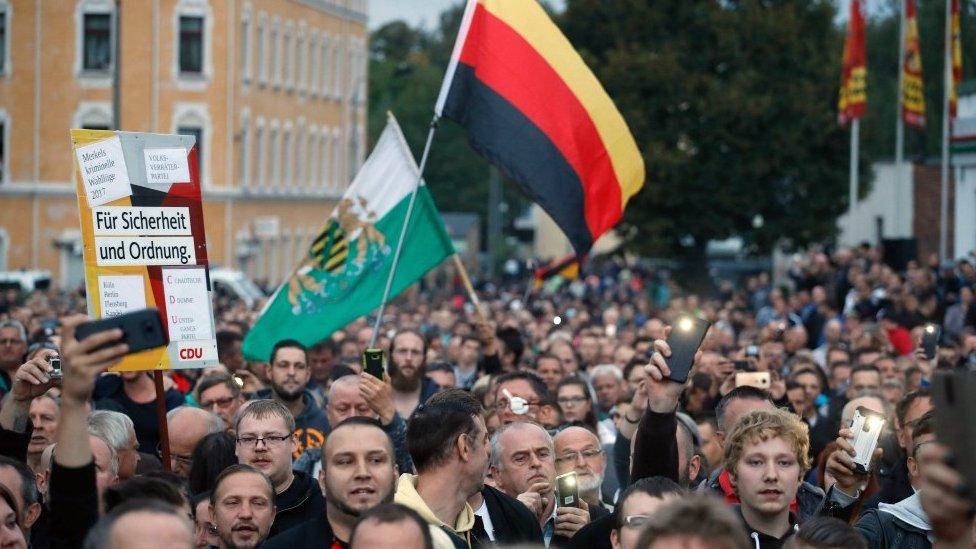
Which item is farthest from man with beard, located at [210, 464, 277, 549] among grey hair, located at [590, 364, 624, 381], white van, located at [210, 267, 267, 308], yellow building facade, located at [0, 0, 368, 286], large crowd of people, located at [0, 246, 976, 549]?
yellow building facade, located at [0, 0, 368, 286]

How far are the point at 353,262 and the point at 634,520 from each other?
7323 mm

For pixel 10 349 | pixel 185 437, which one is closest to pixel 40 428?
pixel 185 437

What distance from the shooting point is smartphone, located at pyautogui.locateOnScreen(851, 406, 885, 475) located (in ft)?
24.9

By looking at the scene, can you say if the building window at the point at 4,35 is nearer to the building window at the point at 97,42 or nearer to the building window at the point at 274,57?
the building window at the point at 97,42

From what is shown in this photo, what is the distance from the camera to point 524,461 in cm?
863

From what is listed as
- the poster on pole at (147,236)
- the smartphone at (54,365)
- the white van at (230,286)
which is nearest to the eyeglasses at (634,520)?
the smartphone at (54,365)

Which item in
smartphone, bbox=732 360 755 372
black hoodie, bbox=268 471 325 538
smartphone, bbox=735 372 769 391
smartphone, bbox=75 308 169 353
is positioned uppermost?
smartphone, bbox=75 308 169 353

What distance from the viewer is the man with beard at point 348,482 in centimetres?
697

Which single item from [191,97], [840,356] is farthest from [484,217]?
[840,356]

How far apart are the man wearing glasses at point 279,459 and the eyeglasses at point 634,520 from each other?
2.03 meters

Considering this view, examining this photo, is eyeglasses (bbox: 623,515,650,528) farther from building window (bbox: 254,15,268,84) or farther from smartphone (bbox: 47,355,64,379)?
building window (bbox: 254,15,268,84)

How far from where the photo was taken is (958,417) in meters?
4.88

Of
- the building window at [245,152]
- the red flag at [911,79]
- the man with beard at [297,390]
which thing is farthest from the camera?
the building window at [245,152]

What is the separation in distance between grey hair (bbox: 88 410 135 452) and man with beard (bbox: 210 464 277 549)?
2.48ft
